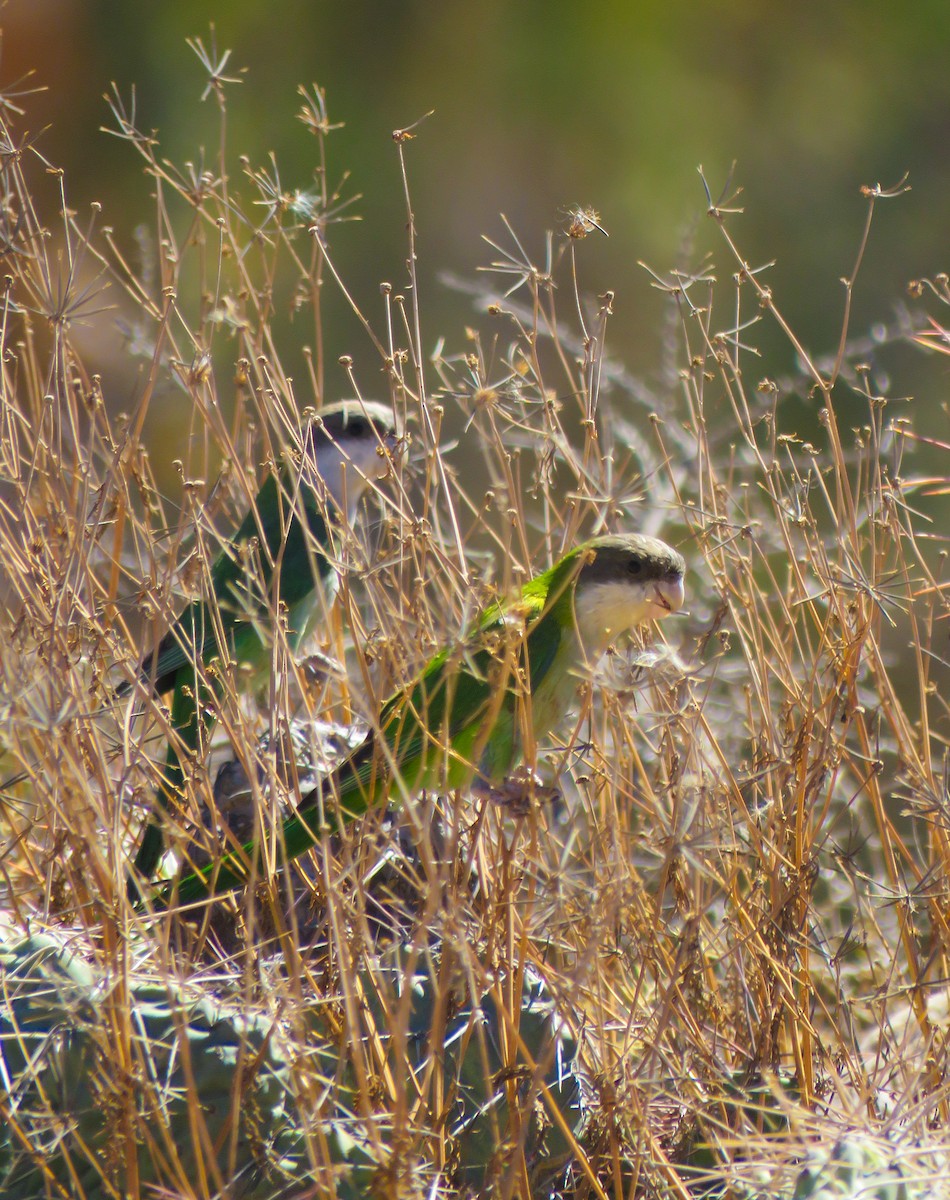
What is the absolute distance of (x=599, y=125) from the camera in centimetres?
1125

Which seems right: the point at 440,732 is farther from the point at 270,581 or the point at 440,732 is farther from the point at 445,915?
the point at 270,581

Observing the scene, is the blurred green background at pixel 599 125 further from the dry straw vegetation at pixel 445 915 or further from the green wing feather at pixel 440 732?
the dry straw vegetation at pixel 445 915

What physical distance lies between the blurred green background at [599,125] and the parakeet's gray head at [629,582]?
756 cm

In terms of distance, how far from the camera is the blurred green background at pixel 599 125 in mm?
10562

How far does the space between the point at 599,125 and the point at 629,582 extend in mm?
9189

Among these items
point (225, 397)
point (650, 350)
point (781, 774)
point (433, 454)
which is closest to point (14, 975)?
point (433, 454)

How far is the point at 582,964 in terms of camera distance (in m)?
2.11

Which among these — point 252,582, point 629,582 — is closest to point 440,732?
point 629,582

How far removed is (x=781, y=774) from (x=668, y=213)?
869cm

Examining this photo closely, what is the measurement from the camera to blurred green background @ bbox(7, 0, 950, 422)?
10.6m

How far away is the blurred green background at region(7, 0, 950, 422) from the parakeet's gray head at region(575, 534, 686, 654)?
7562 millimetres

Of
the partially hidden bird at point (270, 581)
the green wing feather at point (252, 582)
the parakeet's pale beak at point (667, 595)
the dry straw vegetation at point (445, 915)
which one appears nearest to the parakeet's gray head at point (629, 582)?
the parakeet's pale beak at point (667, 595)

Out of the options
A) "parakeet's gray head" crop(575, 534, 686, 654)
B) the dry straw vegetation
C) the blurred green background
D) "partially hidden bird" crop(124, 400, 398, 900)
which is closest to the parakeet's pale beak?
"parakeet's gray head" crop(575, 534, 686, 654)

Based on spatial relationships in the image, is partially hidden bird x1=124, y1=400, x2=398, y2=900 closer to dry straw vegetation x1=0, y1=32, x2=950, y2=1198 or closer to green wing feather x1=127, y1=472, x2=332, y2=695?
green wing feather x1=127, y1=472, x2=332, y2=695
